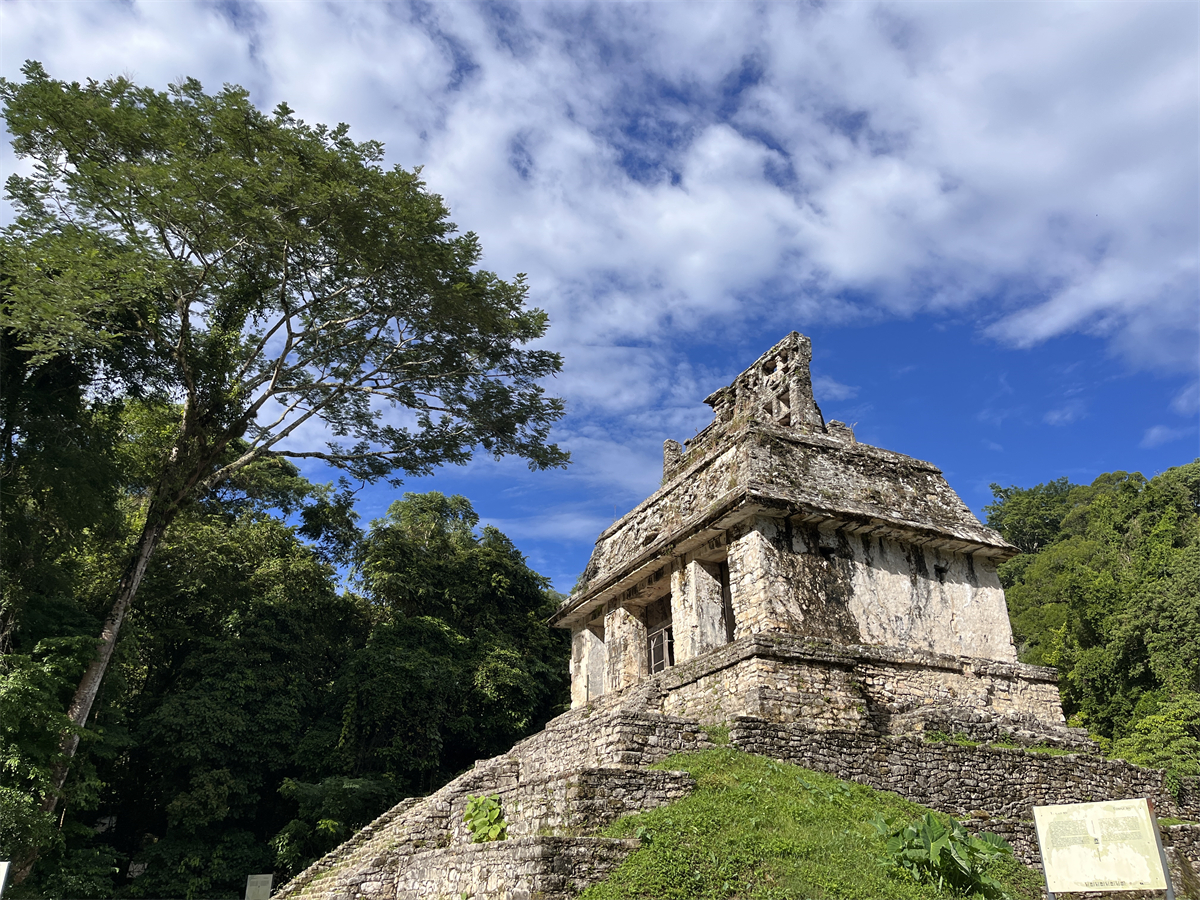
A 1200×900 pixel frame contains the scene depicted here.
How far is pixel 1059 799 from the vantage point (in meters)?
9.45

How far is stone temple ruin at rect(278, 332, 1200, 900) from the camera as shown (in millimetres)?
7930

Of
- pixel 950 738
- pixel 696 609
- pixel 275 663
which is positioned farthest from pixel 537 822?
pixel 275 663

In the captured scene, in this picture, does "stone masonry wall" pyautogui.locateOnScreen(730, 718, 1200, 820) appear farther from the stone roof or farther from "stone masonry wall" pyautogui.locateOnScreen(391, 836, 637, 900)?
the stone roof

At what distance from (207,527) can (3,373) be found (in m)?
8.53

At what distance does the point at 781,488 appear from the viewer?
1154 cm

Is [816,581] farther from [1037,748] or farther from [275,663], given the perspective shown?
[275,663]

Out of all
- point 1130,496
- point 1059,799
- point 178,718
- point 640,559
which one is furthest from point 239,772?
point 1130,496

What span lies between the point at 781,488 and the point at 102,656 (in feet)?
37.3

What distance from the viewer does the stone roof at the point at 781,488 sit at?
11688 mm

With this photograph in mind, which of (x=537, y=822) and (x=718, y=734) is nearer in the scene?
(x=537, y=822)

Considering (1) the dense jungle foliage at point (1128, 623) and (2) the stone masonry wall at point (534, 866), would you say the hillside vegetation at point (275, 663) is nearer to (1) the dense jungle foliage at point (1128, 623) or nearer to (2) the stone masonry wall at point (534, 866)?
(1) the dense jungle foliage at point (1128, 623)

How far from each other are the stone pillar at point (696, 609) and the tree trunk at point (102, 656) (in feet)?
30.1

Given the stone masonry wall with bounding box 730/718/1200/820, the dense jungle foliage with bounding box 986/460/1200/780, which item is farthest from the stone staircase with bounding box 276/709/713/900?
the dense jungle foliage with bounding box 986/460/1200/780

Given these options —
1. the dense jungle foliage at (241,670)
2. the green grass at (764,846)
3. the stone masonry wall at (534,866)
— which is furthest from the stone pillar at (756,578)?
the dense jungle foliage at (241,670)
